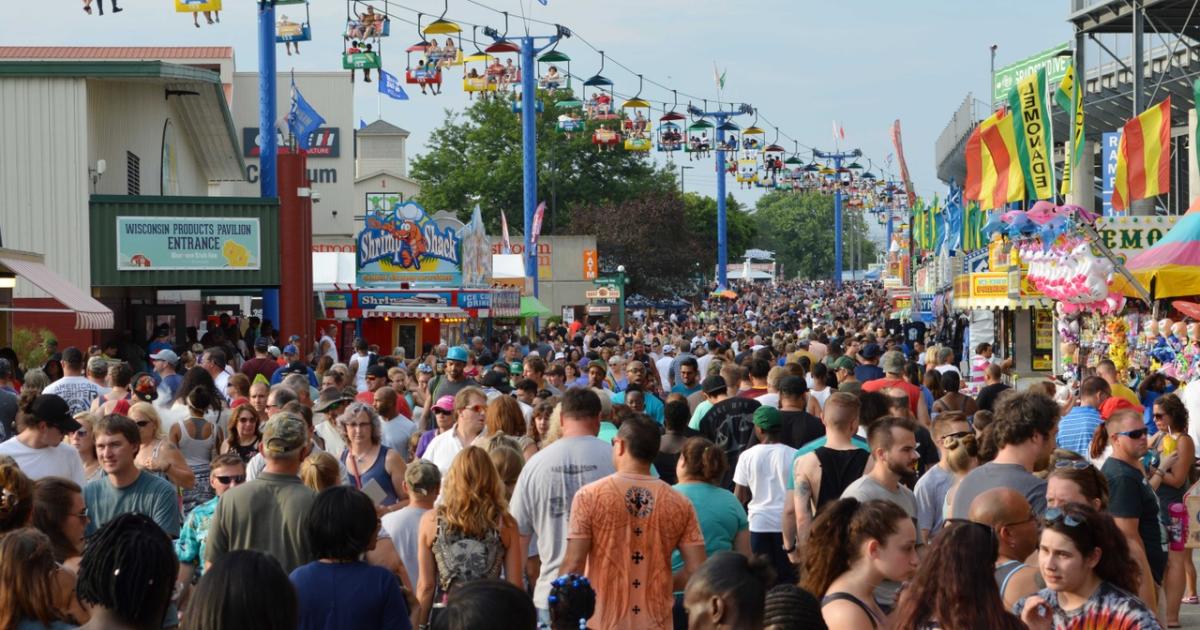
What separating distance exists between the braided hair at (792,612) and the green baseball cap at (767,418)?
487cm

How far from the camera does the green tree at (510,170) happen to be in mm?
94250

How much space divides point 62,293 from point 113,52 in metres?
58.7

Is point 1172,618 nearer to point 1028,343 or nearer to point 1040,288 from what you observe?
point 1040,288

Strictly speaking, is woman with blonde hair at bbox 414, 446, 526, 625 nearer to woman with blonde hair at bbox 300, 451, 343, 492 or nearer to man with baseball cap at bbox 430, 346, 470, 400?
woman with blonde hair at bbox 300, 451, 343, 492

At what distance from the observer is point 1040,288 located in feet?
53.2

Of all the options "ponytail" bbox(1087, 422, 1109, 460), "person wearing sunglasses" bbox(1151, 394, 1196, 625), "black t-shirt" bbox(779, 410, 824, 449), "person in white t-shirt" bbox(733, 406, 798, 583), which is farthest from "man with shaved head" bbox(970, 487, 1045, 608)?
"person wearing sunglasses" bbox(1151, 394, 1196, 625)

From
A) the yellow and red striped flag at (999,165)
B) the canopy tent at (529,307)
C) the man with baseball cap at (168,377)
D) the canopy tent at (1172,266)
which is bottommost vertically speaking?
the man with baseball cap at (168,377)

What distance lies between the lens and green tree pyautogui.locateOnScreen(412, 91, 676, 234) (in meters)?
94.2

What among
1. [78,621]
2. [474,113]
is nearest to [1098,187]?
[78,621]

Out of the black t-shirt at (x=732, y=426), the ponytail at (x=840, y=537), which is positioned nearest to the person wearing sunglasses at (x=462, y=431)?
the black t-shirt at (x=732, y=426)

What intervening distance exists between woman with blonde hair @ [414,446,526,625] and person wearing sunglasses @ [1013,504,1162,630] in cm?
241

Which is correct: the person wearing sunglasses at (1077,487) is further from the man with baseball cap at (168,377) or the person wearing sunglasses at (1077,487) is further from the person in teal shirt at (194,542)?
the man with baseball cap at (168,377)

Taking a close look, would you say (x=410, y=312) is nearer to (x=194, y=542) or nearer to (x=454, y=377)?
(x=454, y=377)

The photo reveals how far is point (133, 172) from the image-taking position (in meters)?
28.0
